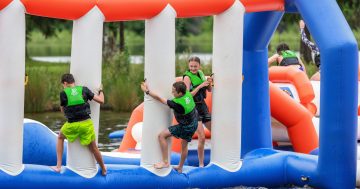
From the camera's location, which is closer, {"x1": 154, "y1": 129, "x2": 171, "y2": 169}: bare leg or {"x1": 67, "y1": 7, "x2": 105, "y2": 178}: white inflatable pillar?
{"x1": 67, "y1": 7, "x2": 105, "y2": 178}: white inflatable pillar

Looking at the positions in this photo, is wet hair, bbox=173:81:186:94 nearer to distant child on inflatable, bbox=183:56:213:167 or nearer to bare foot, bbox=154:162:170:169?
distant child on inflatable, bbox=183:56:213:167

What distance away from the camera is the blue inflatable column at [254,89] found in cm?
1041

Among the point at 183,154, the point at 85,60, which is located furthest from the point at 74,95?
the point at 183,154

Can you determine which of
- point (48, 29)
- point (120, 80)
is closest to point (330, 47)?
point (120, 80)

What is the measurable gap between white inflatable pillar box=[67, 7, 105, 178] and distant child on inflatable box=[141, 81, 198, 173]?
569 millimetres

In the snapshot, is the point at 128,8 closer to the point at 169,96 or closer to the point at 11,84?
the point at 169,96

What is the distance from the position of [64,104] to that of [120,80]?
10095 millimetres

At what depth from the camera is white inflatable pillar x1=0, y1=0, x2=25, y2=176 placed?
848 centimetres

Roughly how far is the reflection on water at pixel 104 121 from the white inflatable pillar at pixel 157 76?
531 centimetres

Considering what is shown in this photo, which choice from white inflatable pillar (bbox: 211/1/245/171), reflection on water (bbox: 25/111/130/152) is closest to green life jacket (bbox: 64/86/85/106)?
white inflatable pillar (bbox: 211/1/245/171)

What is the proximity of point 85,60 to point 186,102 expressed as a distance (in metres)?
1.12

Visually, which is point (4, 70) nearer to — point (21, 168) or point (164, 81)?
point (21, 168)

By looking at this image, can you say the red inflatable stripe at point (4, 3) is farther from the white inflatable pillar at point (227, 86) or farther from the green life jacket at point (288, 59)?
the green life jacket at point (288, 59)

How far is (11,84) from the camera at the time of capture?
853 cm
